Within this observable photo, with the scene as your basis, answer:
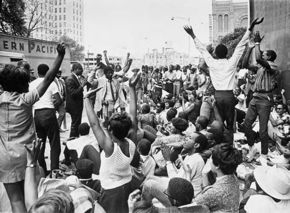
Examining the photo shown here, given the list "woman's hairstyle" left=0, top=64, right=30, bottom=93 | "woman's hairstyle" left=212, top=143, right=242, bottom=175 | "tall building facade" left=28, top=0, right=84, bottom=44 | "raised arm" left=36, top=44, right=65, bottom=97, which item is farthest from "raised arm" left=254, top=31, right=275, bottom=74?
"tall building facade" left=28, top=0, right=84, bottom=44

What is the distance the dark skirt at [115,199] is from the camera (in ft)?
10.9

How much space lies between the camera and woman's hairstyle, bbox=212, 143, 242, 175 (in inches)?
129

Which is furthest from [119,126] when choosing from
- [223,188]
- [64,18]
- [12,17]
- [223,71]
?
[64,18]

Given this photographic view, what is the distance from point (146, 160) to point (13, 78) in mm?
1958

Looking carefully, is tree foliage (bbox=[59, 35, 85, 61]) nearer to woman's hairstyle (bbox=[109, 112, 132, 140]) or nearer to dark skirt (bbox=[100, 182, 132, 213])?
woman's hairstyle (bbox=[109, 112, 132, 140])

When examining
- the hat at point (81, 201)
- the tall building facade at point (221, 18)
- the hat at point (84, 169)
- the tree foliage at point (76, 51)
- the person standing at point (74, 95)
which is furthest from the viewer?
the tree foliage at point (76, 51)

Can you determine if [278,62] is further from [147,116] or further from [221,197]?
[221,197]

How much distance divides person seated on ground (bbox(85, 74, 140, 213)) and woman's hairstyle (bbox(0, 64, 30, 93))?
55 cm

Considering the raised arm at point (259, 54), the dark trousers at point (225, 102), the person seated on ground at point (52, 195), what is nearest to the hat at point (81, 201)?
the person seated on ground at point (52, 195)

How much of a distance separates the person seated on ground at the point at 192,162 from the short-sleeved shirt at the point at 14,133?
5.02 feet

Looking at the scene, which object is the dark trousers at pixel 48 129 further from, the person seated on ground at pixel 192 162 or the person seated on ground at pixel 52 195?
the person seated on ground at pixel 52 195

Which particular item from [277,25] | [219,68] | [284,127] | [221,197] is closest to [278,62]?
[277,25]

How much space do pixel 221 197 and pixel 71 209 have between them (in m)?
1.46

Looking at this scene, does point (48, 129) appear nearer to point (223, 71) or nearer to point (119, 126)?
point (119, 126)
